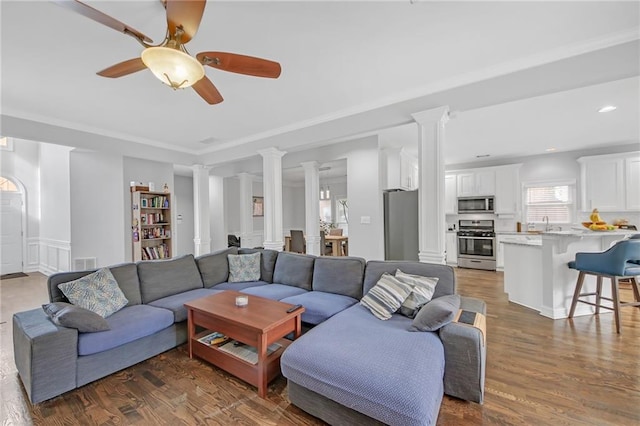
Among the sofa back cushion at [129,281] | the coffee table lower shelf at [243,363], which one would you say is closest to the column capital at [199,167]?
the sofa back cushion at [129,281]

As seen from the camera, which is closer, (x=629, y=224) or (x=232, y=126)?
(x=232, y=126)

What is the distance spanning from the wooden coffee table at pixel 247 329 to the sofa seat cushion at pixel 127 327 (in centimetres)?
26

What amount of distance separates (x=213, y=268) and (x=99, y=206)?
11.1 feet

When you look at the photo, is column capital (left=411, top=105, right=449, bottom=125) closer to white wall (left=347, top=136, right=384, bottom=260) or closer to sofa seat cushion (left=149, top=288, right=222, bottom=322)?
white wall (left=347, top=136, right=384, bottom=260)

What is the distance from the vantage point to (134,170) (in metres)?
5.52

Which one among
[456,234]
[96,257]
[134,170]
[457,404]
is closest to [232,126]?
Answer: [134,170]

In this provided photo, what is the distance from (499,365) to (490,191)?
5054mm

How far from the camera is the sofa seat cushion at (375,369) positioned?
1.40 metres

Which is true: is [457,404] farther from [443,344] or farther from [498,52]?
[498,52]

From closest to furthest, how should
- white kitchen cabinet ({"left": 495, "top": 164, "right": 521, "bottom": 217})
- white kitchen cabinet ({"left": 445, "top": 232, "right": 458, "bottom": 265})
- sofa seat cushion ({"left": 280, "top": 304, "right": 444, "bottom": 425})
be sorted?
sofa seat cushion ({"left": 280, "top": 304, "right": 444, "bottom": 425}) < white kitchen cabinet ({"left": 495, "top": 164, "right": 521, "bottom": 217}) < white kitchen cabinet ({"left": 445, "top": 232, "right": 458, "bottom": 265})

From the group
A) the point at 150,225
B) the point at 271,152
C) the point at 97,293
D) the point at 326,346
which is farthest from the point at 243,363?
the point at 150,225

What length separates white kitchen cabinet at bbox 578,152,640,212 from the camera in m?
5.16

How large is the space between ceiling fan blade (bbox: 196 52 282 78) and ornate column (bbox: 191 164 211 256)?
421cm

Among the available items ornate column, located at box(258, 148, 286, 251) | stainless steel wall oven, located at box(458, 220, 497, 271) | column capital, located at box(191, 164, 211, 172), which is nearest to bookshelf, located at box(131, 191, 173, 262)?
column capital, located at box(191, 164, 211, 172)
